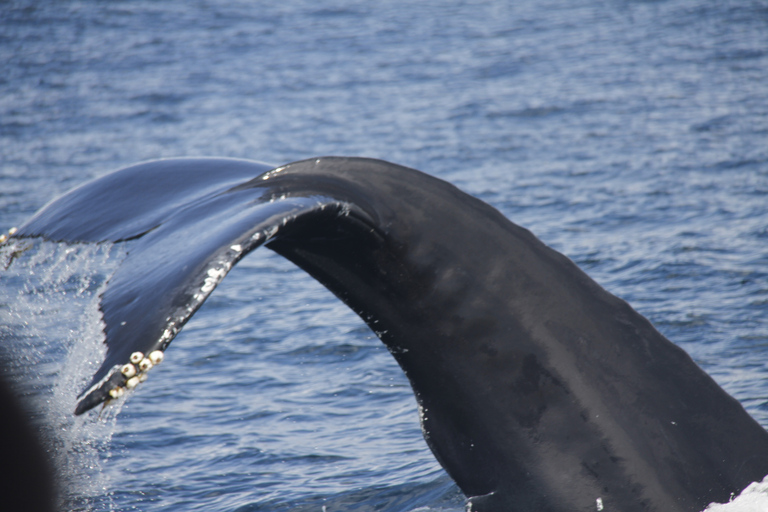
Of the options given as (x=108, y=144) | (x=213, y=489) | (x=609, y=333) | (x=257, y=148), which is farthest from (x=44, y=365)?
(x=108, y=144)

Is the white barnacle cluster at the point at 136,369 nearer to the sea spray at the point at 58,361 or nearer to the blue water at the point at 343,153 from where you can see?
the blue water at the point at 343,153

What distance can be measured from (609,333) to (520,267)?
380 mm

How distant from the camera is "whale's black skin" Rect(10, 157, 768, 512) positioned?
111 inches

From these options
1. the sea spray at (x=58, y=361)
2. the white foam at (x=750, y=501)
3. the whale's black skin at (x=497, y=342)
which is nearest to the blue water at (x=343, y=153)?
the sea spray at (x=58, y=361)

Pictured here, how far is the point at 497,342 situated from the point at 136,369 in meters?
1.33

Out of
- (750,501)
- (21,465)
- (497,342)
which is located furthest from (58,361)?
(750,501)

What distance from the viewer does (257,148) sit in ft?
45.3

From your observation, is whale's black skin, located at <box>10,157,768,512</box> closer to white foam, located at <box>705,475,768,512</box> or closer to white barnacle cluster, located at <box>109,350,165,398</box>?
white foam, located at <box>705,475,768,512</box>

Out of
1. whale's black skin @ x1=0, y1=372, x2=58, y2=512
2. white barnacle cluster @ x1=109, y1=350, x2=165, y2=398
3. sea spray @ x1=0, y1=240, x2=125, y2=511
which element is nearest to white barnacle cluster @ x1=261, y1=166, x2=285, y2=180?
sea spray @ x1=0, y1=240, x2=125, y2=511

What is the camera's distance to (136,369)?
6.31ft

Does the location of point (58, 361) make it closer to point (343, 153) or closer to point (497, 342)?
point (497, 342)

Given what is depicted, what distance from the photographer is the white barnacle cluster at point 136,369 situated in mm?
1879

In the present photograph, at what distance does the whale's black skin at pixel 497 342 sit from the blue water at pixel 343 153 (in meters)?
0.62

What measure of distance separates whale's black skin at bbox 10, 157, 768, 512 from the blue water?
0.62 metres
